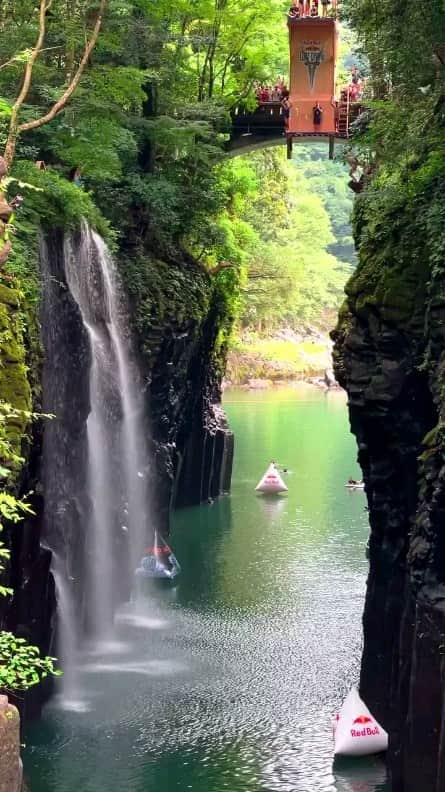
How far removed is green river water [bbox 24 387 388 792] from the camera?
670 inches

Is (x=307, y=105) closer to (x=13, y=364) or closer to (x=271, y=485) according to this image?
(x=271, y=485)

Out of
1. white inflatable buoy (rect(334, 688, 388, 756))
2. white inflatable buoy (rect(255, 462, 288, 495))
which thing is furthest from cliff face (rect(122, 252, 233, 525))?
white inflatable buoy (rect(334, 688, 388, 756))

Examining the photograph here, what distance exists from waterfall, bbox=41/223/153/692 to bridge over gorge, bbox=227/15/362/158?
1005cm

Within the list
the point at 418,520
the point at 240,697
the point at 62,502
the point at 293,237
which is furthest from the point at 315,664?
the point at 293,237

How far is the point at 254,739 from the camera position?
1827 cm

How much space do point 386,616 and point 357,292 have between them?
5.58m

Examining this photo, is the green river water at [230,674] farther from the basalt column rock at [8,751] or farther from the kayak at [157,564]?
the basalt column rock at [8,751]

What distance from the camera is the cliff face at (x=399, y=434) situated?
1462 centimetres

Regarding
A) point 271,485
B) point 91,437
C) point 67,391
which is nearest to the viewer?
point 67,391

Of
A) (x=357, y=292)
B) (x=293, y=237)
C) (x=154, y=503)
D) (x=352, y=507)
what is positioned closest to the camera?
(x=357, y=292)

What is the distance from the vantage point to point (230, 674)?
21484mm

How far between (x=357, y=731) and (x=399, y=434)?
483 centimetres

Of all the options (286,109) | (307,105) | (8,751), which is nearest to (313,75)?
(307,105)

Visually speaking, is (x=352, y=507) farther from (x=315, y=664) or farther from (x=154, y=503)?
(x=315, y=664)
